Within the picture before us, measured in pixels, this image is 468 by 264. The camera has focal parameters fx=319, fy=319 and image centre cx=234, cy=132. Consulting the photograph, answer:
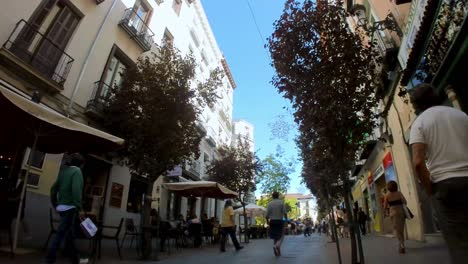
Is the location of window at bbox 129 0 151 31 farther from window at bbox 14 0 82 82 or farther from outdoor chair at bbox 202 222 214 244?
outdoor chair at bbox 202 222 214 244

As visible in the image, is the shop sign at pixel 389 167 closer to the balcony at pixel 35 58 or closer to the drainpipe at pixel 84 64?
the drainpipe at pixel 84 64

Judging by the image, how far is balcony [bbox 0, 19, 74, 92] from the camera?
30.7 ft

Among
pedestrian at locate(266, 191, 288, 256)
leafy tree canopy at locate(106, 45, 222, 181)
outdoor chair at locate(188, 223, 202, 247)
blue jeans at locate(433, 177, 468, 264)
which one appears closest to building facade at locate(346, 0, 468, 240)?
pedestrian at locate(266, 191, 288, 256)

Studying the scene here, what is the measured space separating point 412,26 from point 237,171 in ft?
53.6

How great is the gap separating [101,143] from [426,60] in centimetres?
812

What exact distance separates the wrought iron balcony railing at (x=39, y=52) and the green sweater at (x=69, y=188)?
6071 millimetres

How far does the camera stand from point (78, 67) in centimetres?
1235

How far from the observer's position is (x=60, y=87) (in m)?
11.0

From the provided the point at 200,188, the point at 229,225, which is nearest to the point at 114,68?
the point at 200,188

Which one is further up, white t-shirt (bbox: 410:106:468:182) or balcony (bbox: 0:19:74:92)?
balcony (bbox: 0:19:74:92)

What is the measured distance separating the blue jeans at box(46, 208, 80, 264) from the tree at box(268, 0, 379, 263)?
15.2 ft

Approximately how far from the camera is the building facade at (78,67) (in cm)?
962

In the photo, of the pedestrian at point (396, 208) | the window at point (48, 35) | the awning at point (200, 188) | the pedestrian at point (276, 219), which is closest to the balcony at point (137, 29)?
the window at point (48, 35)

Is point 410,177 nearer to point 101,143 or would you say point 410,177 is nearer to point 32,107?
point 101,143
